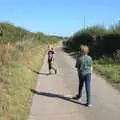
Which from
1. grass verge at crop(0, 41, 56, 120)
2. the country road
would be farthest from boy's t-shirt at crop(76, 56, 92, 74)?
grass verge at crop(0, 41, 56, 120)

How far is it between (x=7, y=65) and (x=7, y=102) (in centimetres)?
740

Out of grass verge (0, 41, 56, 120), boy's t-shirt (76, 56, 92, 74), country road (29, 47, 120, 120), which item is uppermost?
boy's t-shirt (76, 56, 92, 74)

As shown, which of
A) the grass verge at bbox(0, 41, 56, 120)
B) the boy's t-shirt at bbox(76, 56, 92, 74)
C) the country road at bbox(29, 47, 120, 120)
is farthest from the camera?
the boy's t-shirt at bbox(76, 56, 92, 74)

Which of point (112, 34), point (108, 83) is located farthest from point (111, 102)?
point (112, 34)

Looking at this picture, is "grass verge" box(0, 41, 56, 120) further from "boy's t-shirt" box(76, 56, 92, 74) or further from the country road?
"boy's t-shirt" box(76, 56, 92, 74)

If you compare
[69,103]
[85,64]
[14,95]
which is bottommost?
[69,103]

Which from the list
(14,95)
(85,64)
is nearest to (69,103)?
(85,64)

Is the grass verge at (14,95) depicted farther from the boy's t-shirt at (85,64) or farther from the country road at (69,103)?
the boy's t-shirt at (85,64)

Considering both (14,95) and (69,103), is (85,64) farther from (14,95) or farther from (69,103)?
(14,95)

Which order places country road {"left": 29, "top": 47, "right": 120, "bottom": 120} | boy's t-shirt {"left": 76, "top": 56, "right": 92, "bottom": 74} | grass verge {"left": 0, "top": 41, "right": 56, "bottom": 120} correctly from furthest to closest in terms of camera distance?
1. boy's t-shirt {"left": 76, "top": 56, "right": 92, "bottom": 74}
2. country road {"left": 29, "top": 47, "right": 120, "bottom": 120}
3. grass verge {"left": 0, "top": 41, "right": 56, "bottom": 120}

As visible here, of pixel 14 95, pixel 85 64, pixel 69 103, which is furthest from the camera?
pixel 14 95

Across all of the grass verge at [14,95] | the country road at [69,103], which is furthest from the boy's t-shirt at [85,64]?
the grass verge at [14,95]

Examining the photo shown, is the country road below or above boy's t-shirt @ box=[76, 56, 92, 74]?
below

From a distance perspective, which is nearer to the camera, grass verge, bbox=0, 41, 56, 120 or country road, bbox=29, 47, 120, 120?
grass verge, bbox=0, 41, 56, 120
